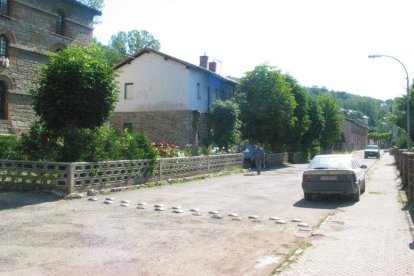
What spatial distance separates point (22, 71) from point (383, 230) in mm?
23840

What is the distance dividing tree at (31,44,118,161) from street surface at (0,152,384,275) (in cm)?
315

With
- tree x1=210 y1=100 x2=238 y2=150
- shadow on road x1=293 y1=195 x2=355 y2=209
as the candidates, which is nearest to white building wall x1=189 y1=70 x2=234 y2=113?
tree x1=210 y1=100 x2=238 y2=150

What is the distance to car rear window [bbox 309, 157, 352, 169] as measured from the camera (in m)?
13.3

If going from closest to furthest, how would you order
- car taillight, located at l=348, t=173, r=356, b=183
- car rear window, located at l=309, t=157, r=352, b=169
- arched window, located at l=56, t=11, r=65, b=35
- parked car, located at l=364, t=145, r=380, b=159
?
car taillight, located at l=348, t=173, r=356, b=183 < car rear window, located at l=309, t=157, r=352, b=169 < arched window, located at l=56, t=11, r=65, b=35 < parked car, located at l=364, t=145, r=380, b=159

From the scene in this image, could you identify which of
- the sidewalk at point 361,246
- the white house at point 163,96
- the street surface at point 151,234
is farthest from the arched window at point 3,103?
the sidewalk at point 361,246

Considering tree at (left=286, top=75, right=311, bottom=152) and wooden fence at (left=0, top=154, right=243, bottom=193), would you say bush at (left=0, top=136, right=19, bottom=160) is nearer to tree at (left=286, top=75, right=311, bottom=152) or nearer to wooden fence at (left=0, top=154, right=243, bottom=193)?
wooden fence at (left=0, top=154, right=243, bottom=193)

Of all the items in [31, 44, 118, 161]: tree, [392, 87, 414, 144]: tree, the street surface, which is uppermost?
[392, 87, 414, 144]: tree

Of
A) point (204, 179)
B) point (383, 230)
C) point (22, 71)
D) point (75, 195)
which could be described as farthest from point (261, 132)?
point (383, 230)

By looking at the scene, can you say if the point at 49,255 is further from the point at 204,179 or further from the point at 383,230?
the point at 204,179

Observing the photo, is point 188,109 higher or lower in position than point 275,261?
higher

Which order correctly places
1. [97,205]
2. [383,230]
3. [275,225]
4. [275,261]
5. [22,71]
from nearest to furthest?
[275,261] → [383,230] → [275,225] → [97,205] → [22,71]

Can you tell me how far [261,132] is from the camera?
112 feet

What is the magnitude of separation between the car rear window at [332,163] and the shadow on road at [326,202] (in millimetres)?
1087

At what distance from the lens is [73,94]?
14109 mm
